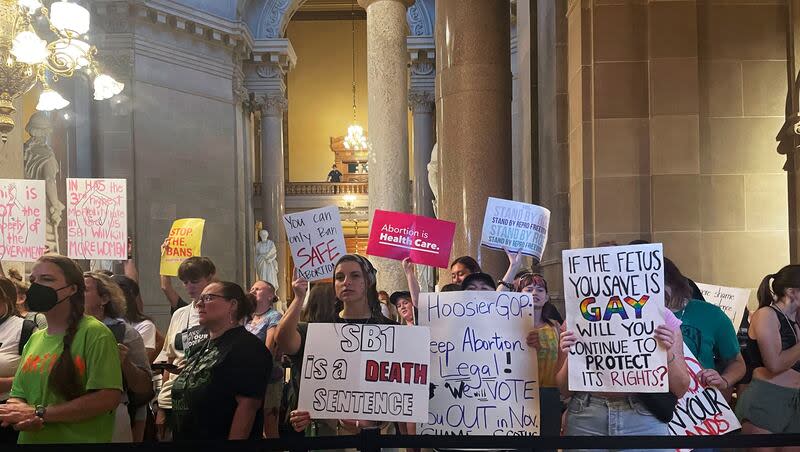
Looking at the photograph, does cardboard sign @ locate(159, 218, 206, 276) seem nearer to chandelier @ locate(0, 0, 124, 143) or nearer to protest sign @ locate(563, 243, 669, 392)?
chandelier @ locate(0, 0, 124, 143)

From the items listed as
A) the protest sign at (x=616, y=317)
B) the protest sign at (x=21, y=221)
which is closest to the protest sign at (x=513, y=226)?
the protest sign at (x=616, y=317)

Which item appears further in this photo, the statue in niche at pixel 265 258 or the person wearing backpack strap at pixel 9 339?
the statue in niche at pixel 265 258

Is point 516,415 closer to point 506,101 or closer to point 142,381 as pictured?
point 142,381

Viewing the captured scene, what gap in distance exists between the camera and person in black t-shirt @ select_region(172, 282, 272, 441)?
447 cm

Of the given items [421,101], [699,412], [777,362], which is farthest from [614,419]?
[421,101]

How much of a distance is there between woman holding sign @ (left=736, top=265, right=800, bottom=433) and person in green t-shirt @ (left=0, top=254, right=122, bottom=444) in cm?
353

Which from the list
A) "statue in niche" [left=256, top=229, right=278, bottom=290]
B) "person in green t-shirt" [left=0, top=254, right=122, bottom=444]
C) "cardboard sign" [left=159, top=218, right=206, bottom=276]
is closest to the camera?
"person in green t-shirt" [left=0, top=254, right=122, bottom=444]

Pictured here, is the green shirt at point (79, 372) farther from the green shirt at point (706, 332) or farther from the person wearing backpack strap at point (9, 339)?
the green shirt at point (706, 332)

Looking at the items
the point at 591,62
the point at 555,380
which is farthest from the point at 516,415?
the point at 591,62

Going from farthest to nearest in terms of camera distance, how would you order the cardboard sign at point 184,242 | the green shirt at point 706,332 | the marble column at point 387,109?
1. the marble column at point 387,109
2. the cardboard sign at point 184,242
3. the green shirt at point 706,332

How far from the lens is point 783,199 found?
886 centimetres

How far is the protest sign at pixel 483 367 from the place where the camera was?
4.87 m

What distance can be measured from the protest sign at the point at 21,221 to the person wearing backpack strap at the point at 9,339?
4.02 meters

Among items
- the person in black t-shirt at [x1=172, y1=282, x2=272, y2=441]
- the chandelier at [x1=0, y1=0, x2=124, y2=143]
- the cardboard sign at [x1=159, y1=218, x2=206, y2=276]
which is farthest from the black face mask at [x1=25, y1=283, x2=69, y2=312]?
the chandelier at [x1=0, y1=0, x2=124, y2=143]
